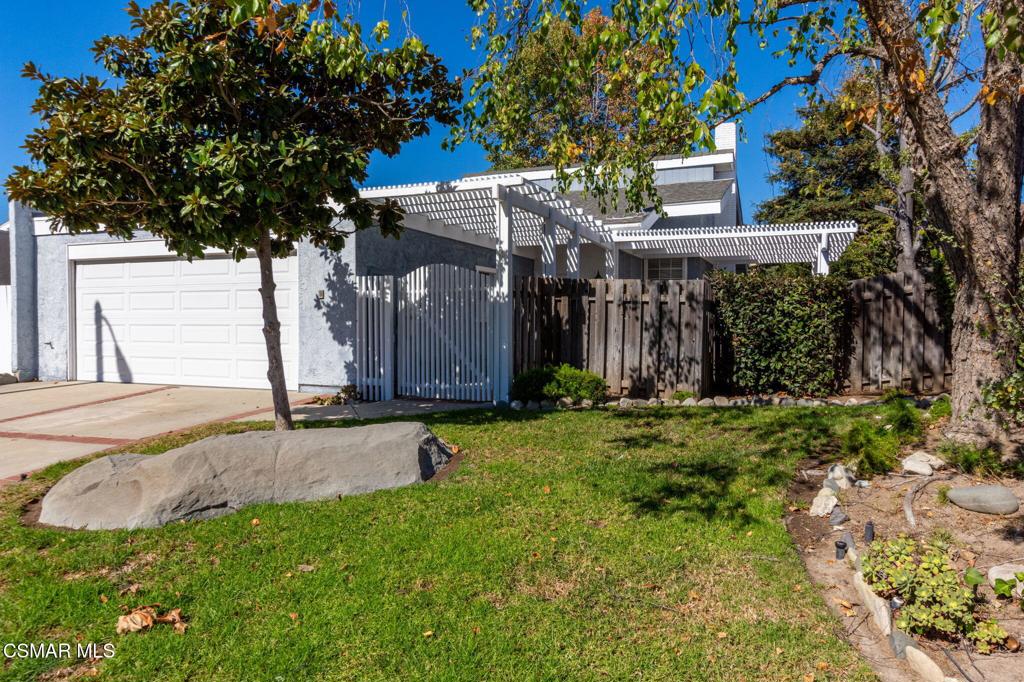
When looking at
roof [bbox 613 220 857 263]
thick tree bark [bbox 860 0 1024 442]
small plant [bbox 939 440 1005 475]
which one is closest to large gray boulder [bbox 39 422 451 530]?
small plant [bbox 939 440 1005 475]

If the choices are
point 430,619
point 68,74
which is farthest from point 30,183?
point 430,619

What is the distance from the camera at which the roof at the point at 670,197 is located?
15.6 metres

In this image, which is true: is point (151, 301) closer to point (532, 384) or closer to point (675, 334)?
point (532, 384)

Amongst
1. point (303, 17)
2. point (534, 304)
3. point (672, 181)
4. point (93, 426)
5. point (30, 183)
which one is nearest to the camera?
point (303, 17)

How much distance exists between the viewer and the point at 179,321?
12047 millimetres

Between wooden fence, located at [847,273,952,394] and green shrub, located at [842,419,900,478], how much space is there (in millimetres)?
3780

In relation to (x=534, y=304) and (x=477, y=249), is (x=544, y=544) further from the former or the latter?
(x=477, y=249)

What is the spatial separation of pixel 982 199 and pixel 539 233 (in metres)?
9.64

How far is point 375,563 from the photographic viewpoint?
159 inches

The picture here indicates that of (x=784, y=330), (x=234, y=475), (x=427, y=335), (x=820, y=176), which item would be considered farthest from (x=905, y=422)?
(x=820, y=176)

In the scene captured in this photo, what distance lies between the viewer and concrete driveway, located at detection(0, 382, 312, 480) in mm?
7055

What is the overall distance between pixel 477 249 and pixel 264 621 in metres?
11.7

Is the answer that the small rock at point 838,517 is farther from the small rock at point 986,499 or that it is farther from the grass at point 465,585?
the small rock at point 986,499

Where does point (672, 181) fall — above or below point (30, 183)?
above
